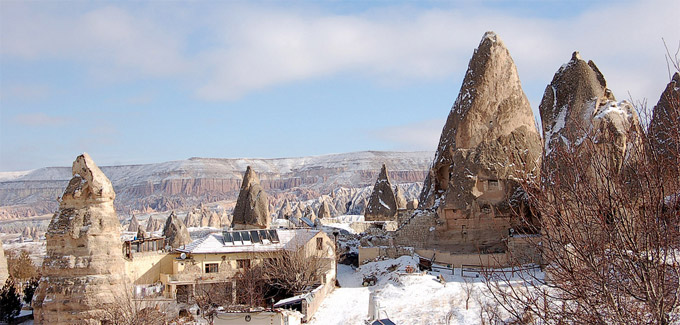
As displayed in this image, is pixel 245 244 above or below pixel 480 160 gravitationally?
below

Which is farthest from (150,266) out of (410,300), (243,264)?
(410,300)

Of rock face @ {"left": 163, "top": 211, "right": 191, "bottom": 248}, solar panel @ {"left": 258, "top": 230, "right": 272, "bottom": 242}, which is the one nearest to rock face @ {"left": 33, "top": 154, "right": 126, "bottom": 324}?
solar panel @ {"left": 258, "top": 230, "right": 272, "bottom": 242}

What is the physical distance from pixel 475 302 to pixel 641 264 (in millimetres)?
15580

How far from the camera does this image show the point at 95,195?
19.7 meters

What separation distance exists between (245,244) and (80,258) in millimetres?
12154

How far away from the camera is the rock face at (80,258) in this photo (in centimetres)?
1928

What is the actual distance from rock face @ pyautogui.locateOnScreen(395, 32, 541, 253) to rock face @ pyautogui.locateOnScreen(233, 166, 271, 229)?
1377cm

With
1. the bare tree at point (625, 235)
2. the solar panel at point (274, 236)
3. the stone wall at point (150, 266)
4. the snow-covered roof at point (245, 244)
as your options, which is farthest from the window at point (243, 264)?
the bare tree at point (625, 235)

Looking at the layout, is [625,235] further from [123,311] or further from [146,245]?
[146,245]

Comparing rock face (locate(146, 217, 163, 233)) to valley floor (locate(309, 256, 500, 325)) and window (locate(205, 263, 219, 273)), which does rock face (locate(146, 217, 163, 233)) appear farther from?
valley floor (locate(309, 256, 500, 325))

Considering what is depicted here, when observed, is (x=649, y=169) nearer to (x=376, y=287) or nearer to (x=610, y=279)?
(x=610, y=279)

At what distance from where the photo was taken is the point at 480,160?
3206 centimetres

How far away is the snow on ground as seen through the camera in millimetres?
21531

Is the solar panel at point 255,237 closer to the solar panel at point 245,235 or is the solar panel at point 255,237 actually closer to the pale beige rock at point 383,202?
the solar panel at point 245,235
